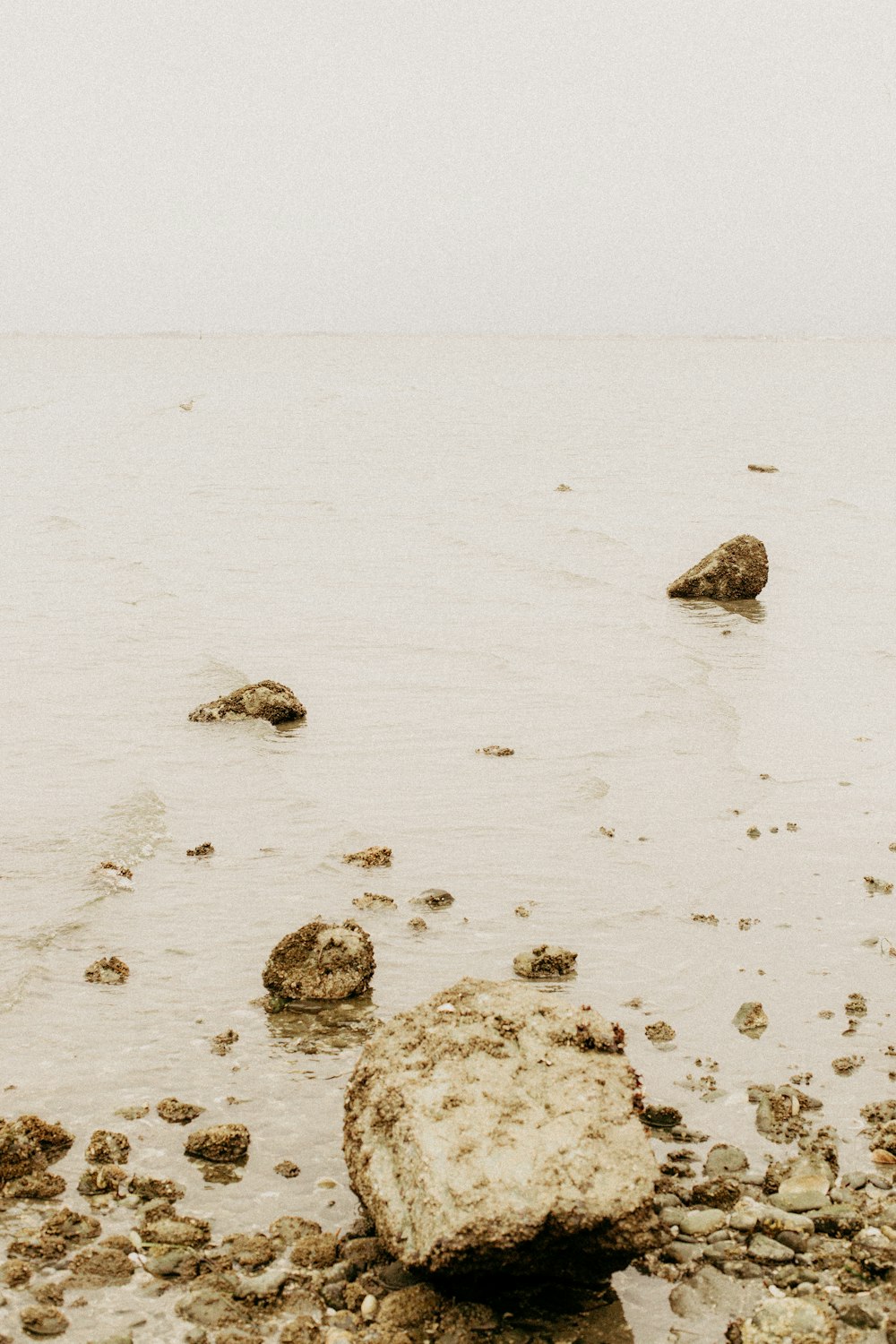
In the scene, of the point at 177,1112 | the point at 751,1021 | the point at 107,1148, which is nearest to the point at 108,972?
the point at 177,1112

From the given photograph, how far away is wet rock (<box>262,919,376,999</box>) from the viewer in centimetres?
682

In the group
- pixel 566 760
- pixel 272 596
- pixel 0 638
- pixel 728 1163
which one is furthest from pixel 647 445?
pixel 728 1163

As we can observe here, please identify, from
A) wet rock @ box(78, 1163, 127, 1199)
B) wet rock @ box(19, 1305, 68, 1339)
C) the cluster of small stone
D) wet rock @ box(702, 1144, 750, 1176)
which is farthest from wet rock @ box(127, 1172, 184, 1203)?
wet rock @ box(702, 1144, 750, 1176)

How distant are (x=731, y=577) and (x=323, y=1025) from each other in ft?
46.7

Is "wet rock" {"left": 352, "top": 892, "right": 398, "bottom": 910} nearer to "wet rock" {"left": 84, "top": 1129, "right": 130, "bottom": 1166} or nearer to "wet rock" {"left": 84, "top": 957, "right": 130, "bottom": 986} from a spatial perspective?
"wet rock" {"left": 84, "top": 957, "right": 130, "bottom": 986}

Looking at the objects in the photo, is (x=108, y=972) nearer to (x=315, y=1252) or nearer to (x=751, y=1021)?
(x=315, y=1252)

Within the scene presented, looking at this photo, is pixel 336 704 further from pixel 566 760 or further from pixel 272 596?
pixel 272 596

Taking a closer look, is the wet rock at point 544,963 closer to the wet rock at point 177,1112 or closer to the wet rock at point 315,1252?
the wet rock at point 177,1112

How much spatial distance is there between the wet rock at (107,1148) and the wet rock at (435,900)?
3031mm

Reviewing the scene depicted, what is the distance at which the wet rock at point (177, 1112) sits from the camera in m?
5.63

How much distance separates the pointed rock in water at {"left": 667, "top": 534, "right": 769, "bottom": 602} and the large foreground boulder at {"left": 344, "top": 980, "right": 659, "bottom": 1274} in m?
14.9

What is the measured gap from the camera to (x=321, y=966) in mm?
6863

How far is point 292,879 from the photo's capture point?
854 cm

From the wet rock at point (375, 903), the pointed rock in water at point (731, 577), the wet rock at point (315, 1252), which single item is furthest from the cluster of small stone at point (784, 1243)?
the pointed rock in water at point (731, 577)
